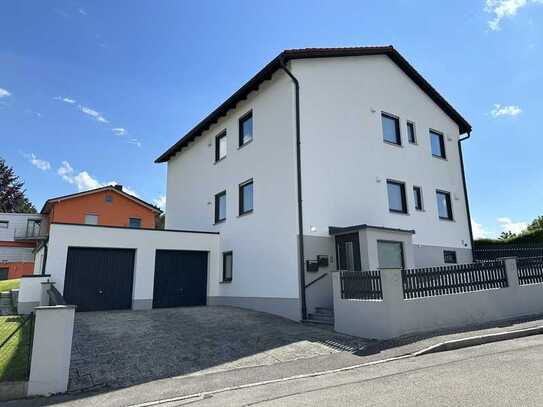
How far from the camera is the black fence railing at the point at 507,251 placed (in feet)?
57.2

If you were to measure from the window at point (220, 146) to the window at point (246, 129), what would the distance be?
5.15 ft

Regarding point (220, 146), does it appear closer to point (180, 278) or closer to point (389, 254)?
point (180, 278)

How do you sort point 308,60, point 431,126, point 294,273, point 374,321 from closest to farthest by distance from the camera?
point 374,321, point 294,273, point 308,60, point 431,126

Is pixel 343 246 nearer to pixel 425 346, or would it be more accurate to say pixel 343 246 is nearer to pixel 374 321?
pixel 374 321

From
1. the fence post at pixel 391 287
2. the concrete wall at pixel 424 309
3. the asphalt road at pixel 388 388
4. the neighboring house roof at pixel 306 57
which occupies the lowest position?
the asphalt road at pixel 388 388

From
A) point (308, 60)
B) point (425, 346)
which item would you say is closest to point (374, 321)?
point (425, 346)

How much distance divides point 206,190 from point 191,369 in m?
12.4

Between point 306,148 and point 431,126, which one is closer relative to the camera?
point 306,148

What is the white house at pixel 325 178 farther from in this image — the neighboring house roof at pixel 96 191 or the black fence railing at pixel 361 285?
the neighboring house roof at pixel 96 191

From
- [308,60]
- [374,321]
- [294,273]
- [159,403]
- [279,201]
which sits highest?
[308,60]

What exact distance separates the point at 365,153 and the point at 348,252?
14.2 feet

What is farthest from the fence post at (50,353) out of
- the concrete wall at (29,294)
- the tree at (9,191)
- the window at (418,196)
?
the tree at (9,191)

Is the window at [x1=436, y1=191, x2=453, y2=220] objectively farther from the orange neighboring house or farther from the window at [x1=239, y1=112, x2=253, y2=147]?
the orange neighboring house

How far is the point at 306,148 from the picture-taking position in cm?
1325
